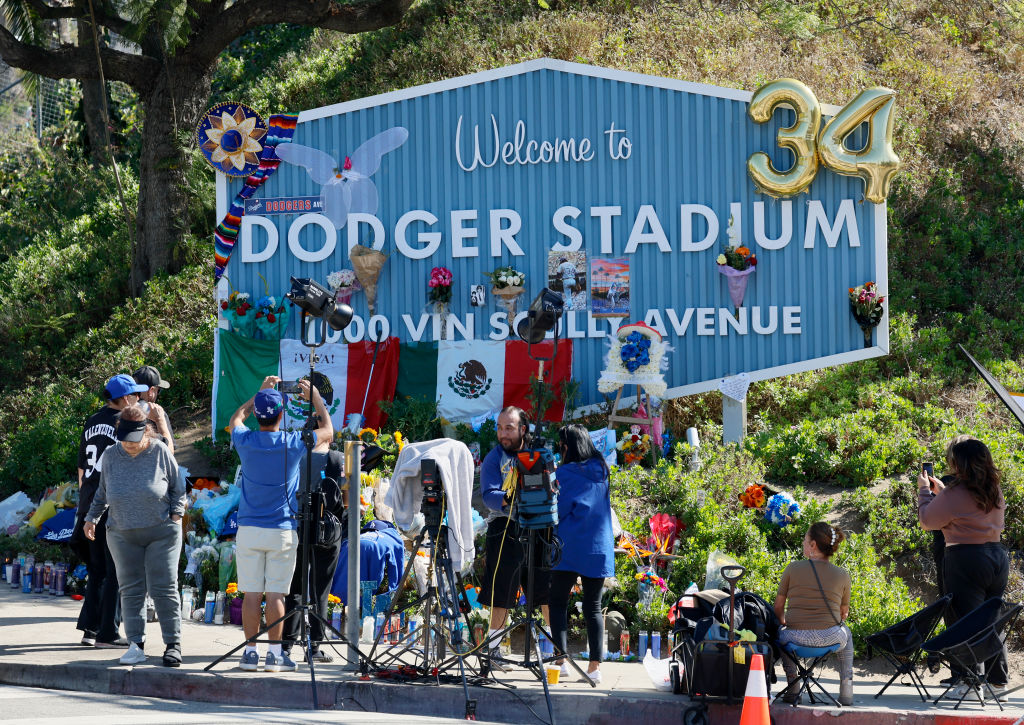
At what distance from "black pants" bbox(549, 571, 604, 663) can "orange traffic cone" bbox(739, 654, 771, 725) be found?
1376 millimetres

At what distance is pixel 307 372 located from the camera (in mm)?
14555

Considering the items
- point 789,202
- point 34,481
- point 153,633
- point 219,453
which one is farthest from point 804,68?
point 153,633

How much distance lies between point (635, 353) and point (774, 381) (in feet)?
9.41

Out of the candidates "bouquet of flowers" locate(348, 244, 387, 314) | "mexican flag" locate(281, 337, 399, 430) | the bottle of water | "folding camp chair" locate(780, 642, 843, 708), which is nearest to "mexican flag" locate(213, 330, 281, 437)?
"mexican flag" locate(281, 337, 399, 430)

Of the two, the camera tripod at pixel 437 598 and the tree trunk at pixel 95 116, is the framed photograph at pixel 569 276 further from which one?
the tree trunk at pixel 95 116

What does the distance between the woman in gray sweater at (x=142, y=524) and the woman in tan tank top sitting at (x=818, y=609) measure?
160 inches

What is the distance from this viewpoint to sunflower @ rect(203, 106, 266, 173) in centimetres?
1483

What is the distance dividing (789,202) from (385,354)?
527 cm

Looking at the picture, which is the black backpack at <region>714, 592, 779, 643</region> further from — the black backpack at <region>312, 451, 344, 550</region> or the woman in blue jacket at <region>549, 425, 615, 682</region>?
the black backpack at <region>312, 451, 344, 550</region>

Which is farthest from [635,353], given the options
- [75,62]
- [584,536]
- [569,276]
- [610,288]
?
[75,62]

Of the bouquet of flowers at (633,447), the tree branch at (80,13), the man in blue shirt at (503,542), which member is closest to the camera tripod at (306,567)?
the man in blue shirt at (503,542)

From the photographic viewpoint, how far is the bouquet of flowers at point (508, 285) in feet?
46.4

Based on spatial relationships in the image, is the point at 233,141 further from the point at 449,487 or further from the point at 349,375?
the point at 449,487

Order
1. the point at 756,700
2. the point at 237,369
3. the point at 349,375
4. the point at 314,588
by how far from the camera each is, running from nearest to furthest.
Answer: the point at 756,700 < the point at 314,588 < the point at 349,375 < the point at 237,369
